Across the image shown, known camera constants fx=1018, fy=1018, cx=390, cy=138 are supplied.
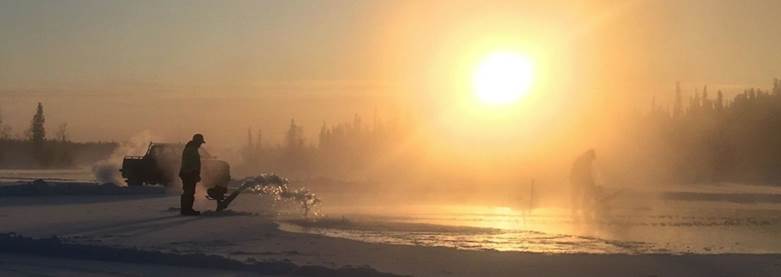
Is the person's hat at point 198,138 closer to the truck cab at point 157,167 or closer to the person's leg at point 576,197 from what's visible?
the person's leg at point 576,197

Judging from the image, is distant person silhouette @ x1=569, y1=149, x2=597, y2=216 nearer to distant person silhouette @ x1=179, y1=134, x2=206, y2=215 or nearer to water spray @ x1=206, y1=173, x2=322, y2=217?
water spray @ x1=206, y1=173, x2=322, y2=217

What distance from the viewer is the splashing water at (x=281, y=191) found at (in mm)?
23750

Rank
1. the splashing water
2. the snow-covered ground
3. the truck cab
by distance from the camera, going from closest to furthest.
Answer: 1. the snow-covered ground
2. the splashing water
3. the truck cab

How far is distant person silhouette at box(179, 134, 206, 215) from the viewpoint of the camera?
21031mm

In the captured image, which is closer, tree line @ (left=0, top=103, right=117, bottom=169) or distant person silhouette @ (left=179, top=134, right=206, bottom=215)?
distant person silhouette @ (left=179, top=134, right=206, bottom=215)

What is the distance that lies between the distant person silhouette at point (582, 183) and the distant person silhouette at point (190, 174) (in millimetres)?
10025

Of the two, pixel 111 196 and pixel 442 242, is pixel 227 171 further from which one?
pixel 442 242

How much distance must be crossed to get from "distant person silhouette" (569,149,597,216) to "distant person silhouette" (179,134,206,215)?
32.9 ft

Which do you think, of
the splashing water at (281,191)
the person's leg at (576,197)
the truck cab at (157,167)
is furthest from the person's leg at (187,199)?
the truck cab at (157,167)

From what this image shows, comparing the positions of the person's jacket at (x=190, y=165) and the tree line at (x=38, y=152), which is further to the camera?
the tree line at (x=38, y=152)

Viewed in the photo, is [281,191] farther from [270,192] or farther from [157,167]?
[157,167]

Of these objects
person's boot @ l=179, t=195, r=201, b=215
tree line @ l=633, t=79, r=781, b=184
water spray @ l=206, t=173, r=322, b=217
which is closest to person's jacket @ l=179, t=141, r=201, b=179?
person's boot @ l=179, t=195, r=201, b=215

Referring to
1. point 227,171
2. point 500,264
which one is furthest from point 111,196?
point 500,264

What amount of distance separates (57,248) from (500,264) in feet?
20.0
